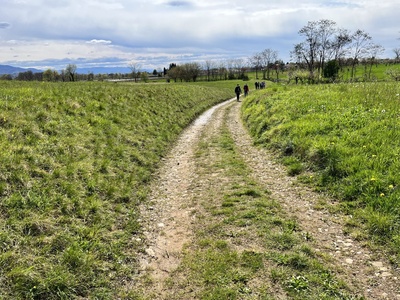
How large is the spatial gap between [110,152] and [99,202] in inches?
144

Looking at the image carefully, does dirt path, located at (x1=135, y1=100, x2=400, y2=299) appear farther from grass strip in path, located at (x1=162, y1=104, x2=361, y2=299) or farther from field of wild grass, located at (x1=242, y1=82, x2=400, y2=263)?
field of wild grass, located at (x1=242, y1=82, x2=400, y2=263)

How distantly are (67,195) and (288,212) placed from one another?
18.7 feet

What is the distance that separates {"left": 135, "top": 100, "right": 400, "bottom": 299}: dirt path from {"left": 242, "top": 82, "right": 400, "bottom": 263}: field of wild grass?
1.53 ft

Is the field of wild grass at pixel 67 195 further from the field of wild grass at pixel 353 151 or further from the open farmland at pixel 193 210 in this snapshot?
the field of wild grass at pixel 353 151

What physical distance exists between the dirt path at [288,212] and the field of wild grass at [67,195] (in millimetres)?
474

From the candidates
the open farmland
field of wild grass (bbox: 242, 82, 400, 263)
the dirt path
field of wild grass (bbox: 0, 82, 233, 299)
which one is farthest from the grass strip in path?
field of wild grass (bbox: 242, 82, 400, 263)

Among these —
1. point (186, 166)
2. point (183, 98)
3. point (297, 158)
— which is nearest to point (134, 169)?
point (186, 166)

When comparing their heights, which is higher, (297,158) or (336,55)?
(336,55)

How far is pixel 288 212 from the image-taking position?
719 cm

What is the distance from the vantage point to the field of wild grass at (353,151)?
20.6 ft

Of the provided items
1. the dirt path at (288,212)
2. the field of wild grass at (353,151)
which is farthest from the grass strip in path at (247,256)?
the field of wild grass at (353,151)

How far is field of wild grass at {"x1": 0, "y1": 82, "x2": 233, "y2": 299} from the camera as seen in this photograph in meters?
4.84

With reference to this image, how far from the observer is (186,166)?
464 inches

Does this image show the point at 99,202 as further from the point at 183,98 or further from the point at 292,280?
the point at 183,98
